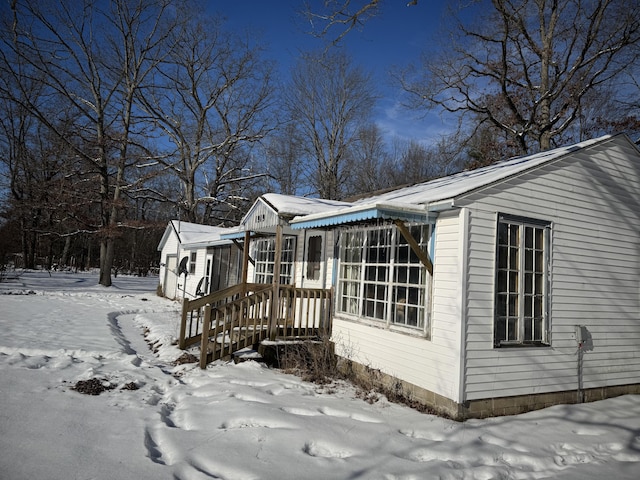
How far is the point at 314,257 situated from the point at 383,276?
2.70 m

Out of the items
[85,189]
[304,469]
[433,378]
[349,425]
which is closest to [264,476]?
[304,469]

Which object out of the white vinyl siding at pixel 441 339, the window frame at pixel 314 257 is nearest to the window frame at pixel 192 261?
the window frame at pixel 314 257

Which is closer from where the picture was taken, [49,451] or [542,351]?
[49,451]

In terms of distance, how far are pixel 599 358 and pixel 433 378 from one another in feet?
10.7

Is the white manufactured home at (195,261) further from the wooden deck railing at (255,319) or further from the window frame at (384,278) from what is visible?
the window frame at (384,278)

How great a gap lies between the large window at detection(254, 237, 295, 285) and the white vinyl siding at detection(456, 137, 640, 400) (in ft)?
17.4

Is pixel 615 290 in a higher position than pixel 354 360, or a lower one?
higher

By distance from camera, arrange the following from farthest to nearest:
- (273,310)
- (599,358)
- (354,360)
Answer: (273,310)
(354,360)
(599,358)

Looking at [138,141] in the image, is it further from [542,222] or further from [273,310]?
[542,222]

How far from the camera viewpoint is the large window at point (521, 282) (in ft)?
19.4

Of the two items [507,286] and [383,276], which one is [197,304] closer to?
[383,276]

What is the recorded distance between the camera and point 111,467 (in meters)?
3.51

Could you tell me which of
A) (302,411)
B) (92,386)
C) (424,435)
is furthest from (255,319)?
(424,435)

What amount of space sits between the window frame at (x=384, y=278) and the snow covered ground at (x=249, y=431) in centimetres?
137
